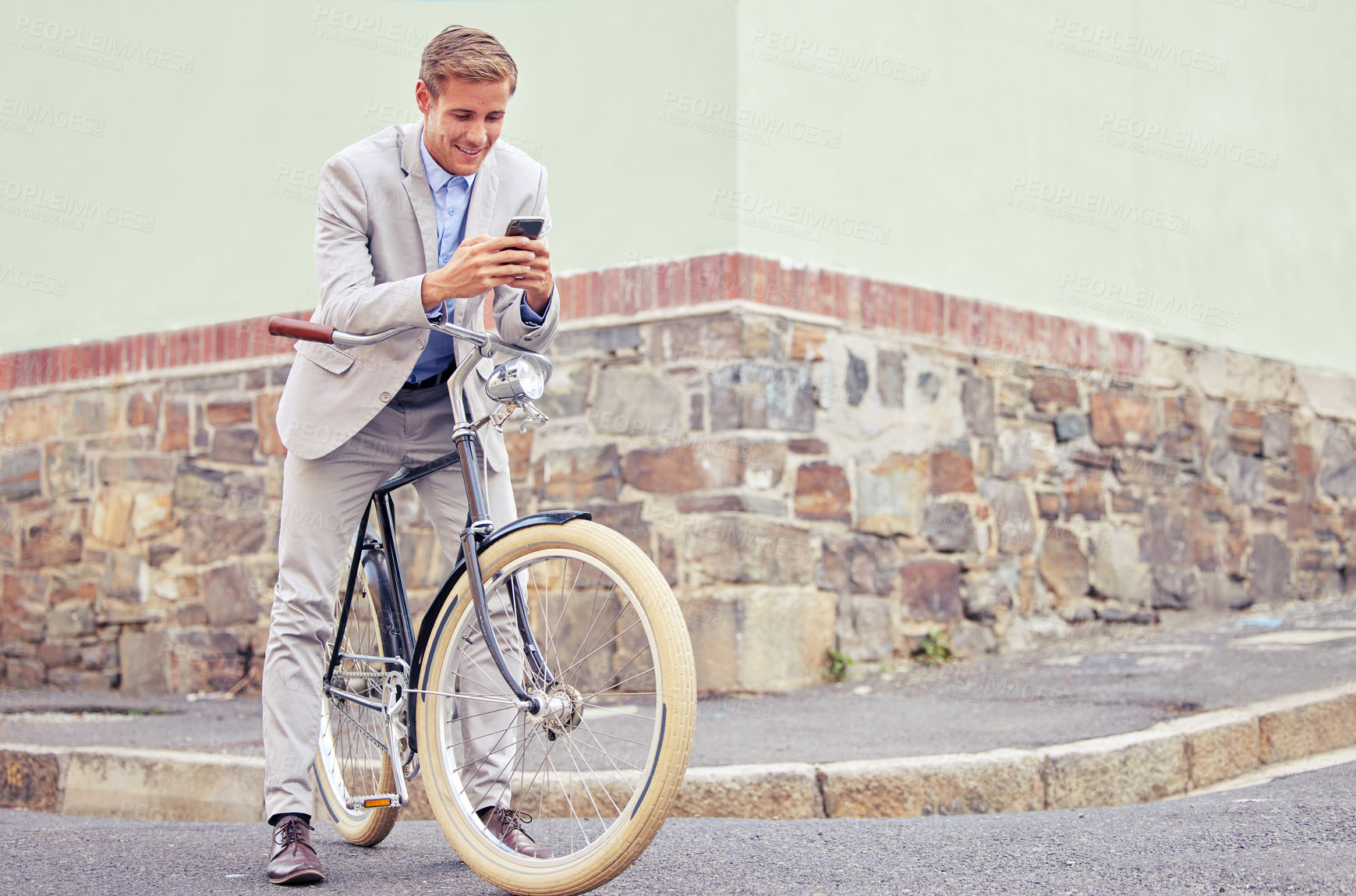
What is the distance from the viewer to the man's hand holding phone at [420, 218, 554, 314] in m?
2.41

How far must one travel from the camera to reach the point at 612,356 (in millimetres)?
5566

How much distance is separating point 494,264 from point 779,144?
3391 mm

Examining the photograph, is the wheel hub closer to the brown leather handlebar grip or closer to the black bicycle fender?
the black bicycle fender

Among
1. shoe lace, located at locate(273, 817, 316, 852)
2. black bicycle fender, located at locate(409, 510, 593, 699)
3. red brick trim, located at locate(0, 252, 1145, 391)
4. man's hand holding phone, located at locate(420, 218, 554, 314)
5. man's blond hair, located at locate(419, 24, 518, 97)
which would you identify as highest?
red brick trim, located at locate(0, 252, 1145, 391)

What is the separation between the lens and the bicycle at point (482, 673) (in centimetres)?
222

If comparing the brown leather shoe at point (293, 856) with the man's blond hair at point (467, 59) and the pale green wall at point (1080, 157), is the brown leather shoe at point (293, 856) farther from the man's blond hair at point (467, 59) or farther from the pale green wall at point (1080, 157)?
the pale green wall at point (1080, 157)

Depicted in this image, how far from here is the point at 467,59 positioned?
2.53 metres

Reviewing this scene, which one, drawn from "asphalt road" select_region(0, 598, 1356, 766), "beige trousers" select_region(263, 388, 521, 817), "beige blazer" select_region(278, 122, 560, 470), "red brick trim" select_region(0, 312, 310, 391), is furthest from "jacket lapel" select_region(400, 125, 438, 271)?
"red brick trim" select_region(0, 312, 310, 391)

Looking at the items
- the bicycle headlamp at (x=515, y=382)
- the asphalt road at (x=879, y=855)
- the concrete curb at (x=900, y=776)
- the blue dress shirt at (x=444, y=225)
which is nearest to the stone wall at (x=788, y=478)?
the concrete curb at (x=900, y=776)

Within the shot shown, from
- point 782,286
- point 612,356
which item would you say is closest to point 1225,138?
point 782,286

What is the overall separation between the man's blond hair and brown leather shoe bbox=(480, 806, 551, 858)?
4.72ft

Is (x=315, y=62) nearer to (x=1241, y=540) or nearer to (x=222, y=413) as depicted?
(x=222, y=413)

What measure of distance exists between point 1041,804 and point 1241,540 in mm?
4430

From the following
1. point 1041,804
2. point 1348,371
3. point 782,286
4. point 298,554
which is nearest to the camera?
point 298,554
